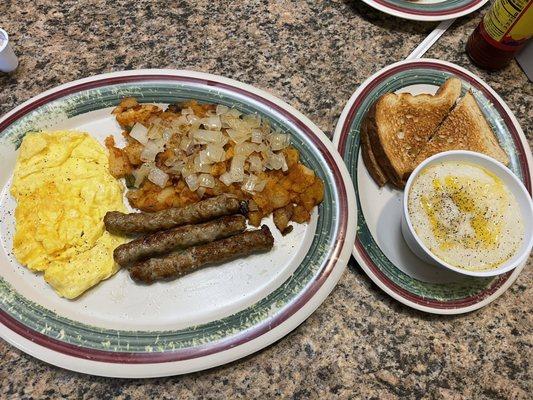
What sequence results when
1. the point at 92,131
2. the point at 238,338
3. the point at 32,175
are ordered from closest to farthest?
the point at 238,338 → the point at 32,175 → the point at 92,131

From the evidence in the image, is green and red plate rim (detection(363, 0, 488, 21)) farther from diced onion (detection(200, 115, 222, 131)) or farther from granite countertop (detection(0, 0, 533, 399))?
diced onion (detection(200, 115, 222, 131))

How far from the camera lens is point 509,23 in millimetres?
2354

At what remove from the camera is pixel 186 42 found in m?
2.73

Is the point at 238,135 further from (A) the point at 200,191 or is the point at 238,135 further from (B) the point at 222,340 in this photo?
(B) the point at 222,340

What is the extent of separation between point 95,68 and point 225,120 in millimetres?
951

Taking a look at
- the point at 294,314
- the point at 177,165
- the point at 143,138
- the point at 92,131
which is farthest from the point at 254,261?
the point at 92,131

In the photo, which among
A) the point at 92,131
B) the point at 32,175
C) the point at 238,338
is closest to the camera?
the point at 238,338

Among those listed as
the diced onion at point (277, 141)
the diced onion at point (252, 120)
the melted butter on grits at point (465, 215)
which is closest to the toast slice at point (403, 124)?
the melted butter on grits at point (465, 215)

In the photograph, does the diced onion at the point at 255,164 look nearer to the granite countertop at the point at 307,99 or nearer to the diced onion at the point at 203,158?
the diced onion at the point at 203,158

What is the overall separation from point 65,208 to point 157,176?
42cm

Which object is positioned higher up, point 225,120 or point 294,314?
point 225,120

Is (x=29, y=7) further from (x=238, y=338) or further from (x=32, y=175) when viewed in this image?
(x=238, y=338)

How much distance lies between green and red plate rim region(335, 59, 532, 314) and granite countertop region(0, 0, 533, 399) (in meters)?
0.12

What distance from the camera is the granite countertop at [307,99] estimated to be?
1.98 m
